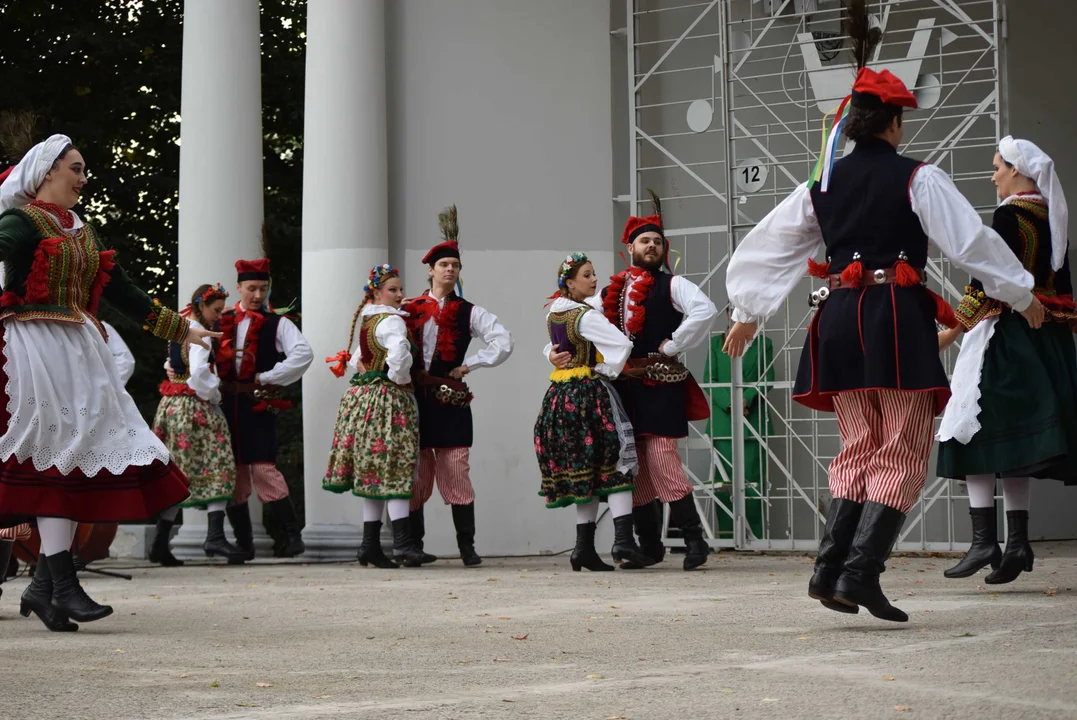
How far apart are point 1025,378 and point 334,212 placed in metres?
6.00

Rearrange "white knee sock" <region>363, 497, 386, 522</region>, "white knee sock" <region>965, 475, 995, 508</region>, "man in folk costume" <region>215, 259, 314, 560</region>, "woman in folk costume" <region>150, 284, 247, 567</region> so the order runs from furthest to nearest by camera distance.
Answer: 1. "man in folk costume" <region>215, 259, 314, 560</region>
2. "woman in folk costume" <region>150, 284, 247, 567</region>
3. "white knee sock" <region>363, 497, 386, 522</region>
4. "white knee sock" <region>965, 475, 995, 508</region>

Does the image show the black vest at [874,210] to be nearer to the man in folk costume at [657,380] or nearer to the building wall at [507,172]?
the man in folk costume at [657,380]

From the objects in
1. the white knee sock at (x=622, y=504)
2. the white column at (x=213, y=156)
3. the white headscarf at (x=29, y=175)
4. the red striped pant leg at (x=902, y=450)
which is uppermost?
the white column at (x=213, y=156)

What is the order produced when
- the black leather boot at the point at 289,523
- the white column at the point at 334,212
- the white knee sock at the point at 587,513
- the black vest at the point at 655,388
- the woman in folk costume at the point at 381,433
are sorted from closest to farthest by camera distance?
the black vest at the point at 655,388 < the white knee sock at the point at 587,513 < the woman in folk costume at the point at 381,433 < the black leather boot at the point at 289,523 < the white column at the point at 334,212

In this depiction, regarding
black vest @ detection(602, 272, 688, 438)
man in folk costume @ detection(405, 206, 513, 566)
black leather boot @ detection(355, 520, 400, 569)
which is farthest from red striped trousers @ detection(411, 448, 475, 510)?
black vest @ detection(602, 272, 688, 438)

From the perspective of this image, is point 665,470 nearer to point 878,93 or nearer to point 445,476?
point 445,476

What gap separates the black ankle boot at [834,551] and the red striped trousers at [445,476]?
14.9 ft

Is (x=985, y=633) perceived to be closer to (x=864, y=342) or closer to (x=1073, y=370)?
(x=864, y=342)

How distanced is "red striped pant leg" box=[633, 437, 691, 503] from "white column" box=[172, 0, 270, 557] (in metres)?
3.85

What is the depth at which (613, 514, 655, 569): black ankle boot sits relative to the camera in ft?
26.5

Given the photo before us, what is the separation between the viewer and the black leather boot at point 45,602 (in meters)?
5.18

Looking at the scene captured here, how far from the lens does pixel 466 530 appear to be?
917 centimetres

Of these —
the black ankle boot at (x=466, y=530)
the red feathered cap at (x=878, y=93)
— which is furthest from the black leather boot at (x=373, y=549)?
the red feathered cap at (x=878, y=93)

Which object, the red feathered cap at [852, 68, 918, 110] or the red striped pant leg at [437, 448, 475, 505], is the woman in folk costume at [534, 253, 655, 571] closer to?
the red striped pant leg at [437, 448, 475, 505]
